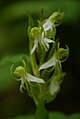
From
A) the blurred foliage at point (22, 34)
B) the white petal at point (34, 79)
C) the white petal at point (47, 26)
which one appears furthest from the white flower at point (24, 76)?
the blurred foliage at point (22, 34)

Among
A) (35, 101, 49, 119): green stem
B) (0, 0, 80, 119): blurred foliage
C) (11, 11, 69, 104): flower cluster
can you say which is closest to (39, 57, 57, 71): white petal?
(11, 11, 69, 104): flower cluster

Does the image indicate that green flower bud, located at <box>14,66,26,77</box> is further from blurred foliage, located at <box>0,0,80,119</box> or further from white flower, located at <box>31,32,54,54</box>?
blurred foliage, located at <box>0,0,80,119</box>

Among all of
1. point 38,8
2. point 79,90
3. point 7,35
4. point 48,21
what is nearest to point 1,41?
point 7,35

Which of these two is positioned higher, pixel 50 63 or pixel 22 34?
pixel 50 63

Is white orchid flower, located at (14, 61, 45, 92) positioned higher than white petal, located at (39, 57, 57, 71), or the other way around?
white petal, located at (39, 57, 57, 71)

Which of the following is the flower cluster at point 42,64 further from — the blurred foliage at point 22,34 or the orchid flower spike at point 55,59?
the blurred foliage at point 22,34

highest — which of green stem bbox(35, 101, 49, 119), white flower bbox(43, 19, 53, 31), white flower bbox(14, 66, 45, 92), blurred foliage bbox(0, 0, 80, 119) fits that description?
white flower bbox(43, 19, 53, 31)

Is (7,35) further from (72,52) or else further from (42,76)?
(42,76)

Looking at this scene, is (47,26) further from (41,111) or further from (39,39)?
(41,111)

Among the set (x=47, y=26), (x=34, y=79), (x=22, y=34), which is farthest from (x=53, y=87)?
(x=22, y=34)
